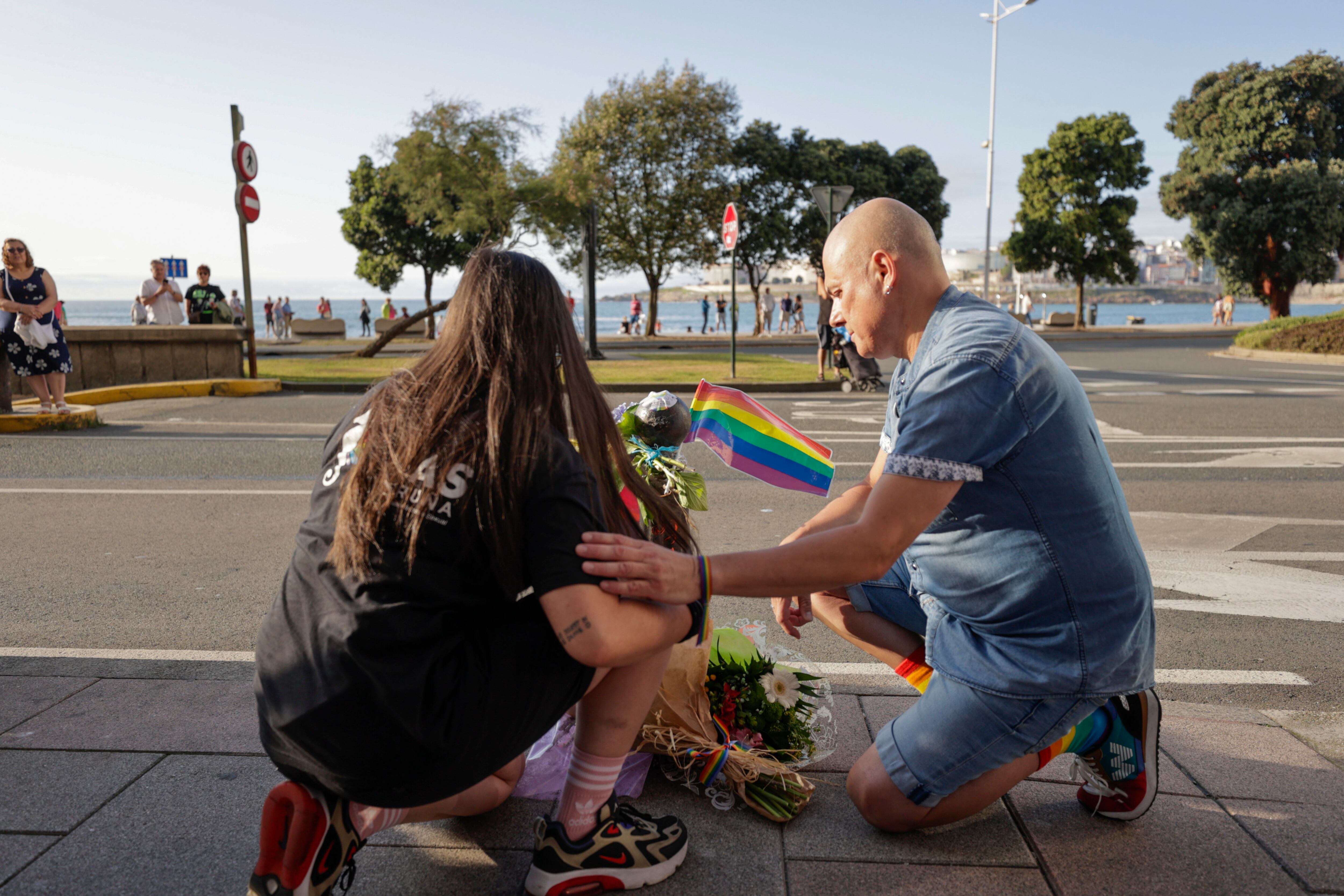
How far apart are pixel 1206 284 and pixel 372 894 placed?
188556mm

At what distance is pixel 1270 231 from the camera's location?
30.4 m

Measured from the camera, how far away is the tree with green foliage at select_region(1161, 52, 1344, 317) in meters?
29.8

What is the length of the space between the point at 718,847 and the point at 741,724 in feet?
1.44

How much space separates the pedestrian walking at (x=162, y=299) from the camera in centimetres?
1496

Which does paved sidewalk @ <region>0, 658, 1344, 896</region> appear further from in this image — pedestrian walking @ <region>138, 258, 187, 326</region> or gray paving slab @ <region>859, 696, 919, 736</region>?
pedestrian walking @ <region>138, 258, 187, 326</region>

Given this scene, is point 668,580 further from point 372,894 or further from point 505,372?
point 372,894

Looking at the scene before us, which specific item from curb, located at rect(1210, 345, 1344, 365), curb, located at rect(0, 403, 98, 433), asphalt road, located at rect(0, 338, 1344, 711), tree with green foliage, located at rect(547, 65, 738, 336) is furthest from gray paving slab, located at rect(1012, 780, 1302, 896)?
tree with green foliage, located at rect(547, 65, 738, 336)

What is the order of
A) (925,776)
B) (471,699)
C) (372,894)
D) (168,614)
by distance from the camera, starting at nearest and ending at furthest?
(471,699) → (372,894) → (925,776) → (168,614)

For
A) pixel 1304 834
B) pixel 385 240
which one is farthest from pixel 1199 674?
pixel 385 240

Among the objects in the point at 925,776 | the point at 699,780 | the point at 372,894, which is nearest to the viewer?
the point at 372,894

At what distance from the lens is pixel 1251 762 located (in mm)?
2662

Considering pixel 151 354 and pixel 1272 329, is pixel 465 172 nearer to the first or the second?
pixel 151 354

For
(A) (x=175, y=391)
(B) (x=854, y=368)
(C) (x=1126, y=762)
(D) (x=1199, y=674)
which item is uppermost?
(B) (x=854, y=368)

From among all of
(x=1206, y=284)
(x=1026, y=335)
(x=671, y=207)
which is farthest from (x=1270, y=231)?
(x=1206, y=284)
